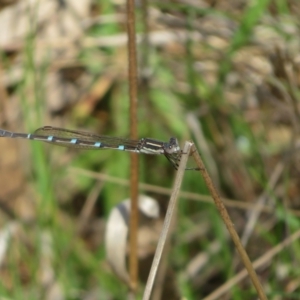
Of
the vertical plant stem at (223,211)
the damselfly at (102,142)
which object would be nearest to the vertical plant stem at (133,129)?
the damselfly at (102,142)

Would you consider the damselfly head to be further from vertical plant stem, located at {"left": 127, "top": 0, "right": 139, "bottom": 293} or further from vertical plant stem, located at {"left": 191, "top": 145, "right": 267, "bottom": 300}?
vertical plant stem, located at {"left": 191, "top": 145, "right": 267, "bottom": 300}

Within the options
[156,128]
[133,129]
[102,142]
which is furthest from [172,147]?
[156,128]

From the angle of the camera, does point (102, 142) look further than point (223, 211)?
Yes

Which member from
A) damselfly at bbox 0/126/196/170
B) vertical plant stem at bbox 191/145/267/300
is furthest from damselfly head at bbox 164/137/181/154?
vertical plant stem at bbox 191/145/267/300

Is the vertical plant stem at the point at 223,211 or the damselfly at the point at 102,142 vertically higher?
the damselfly at the point at 102,142

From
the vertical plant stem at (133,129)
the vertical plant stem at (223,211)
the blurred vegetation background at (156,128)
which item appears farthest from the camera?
the blurred vegetation background at (156,128)

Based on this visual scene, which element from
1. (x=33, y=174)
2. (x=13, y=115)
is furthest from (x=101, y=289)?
(x=13, y=115)

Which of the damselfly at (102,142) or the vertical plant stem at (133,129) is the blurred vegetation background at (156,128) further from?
the vertical plant stem at (133,129)

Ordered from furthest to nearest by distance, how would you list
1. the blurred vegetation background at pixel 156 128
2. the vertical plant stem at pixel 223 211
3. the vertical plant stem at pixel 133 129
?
the blurred vegetation background at pixel 156 128, the vertical plant stem at pixel 133 129, the vertical plant stem at pixel 223 211

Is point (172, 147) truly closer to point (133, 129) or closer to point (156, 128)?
point (133, 129)
